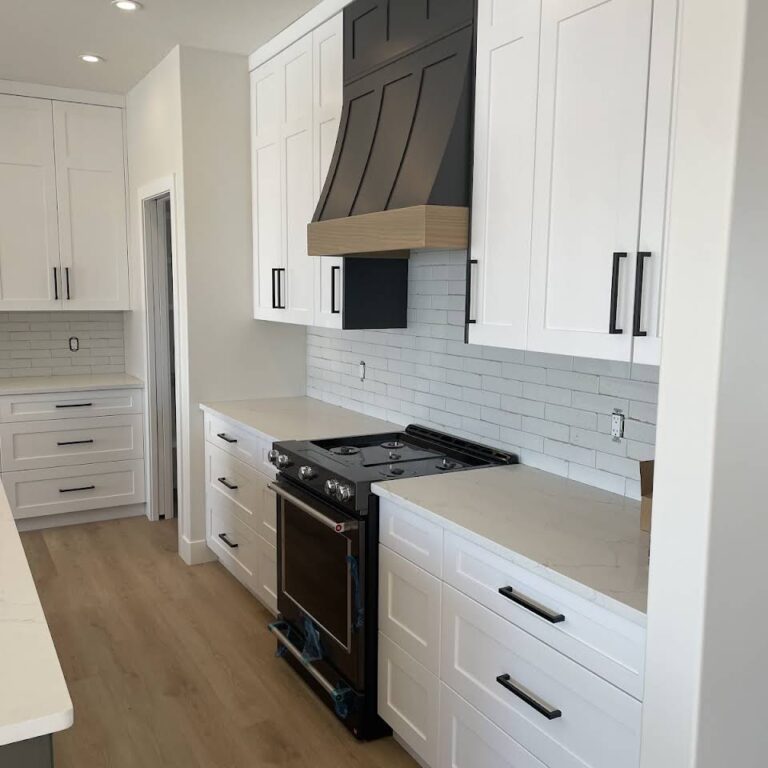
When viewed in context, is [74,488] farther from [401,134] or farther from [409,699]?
[401,134]

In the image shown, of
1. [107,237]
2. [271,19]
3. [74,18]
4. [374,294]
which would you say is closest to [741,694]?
[374,294]

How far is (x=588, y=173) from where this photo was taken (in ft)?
6.59

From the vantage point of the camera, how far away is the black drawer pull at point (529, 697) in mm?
1842

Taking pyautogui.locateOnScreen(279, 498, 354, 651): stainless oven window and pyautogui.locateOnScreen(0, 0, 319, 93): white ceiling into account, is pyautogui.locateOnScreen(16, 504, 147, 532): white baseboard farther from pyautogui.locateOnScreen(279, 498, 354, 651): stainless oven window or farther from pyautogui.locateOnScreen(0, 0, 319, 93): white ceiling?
pyautogui.locateOnScreen(0, 0, 319, 93): white ceiling

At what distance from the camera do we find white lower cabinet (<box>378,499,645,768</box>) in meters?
1.70

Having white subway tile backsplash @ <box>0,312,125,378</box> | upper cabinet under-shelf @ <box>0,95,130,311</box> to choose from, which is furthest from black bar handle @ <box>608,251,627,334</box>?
white subway tile backsplash @ <box>0,312,125,378</box>

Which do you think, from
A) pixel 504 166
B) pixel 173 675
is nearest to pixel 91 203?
pixel 173 675

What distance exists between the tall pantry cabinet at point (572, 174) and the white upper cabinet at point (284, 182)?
132 centimetres

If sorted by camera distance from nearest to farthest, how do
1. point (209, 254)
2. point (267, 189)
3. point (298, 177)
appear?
point (298, 177), point (267, 189), point (209, 254)

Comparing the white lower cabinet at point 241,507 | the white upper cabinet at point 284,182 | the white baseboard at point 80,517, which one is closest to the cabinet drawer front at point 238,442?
the white lower cabinet at point 241,507

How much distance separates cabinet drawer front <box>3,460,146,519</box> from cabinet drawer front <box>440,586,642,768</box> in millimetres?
3370

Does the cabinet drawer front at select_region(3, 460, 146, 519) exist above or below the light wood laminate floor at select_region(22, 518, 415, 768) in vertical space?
above

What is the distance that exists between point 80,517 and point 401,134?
3501mm

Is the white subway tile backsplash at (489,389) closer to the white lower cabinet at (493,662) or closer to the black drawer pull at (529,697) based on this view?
the white lower cabinet at (493,662)
